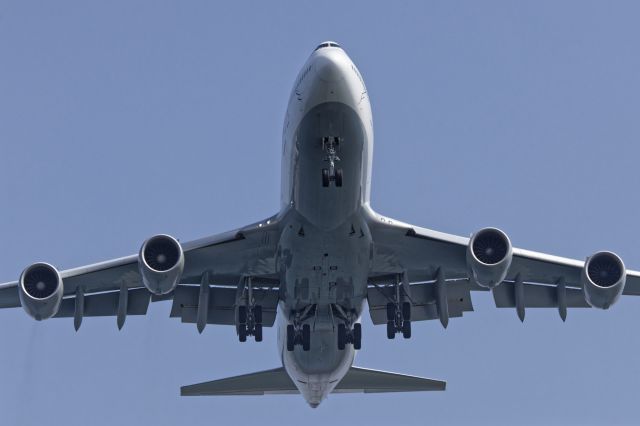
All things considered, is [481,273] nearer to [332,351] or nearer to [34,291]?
[332,351]

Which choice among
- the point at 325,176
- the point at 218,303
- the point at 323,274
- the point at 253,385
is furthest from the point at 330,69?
the point at 253,385

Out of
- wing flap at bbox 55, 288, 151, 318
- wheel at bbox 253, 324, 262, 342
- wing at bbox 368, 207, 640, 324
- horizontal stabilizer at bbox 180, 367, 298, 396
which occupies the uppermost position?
wing at bbox 368, 207, 640, 324

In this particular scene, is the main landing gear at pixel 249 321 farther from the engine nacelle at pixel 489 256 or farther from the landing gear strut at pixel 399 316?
the engine nacelle at pixel 489 256

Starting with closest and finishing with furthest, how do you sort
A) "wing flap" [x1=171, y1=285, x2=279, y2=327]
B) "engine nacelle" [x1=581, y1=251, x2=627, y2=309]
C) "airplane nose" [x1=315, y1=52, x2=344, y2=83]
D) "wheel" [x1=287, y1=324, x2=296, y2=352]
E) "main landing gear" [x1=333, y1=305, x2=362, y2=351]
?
"airplane nose" [x1=315, y1=52, x2=344, y2=83] → "engine nacelle" [x1=581, y1=251, x2=627, y2=309] → "main landing gear" [x1=333, y1=305, x2=362, y2=351] → "wheel" [x1=287, y1=324, x2=296, y2=352] → "wing flap" [x1=171, y1=285, x2=279, y2=327]

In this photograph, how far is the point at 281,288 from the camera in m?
30.7

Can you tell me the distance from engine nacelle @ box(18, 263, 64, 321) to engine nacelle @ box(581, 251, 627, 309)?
13333 millimetres

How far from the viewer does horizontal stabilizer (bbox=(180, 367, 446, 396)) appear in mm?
33750

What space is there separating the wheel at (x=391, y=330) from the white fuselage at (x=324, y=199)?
110cm

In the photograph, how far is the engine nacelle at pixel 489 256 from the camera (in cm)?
2819

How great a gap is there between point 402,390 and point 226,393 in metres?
5.18

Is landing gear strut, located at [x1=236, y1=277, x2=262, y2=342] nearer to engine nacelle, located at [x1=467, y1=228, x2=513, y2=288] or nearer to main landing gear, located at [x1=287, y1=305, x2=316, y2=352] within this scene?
main landing gear, located at [x1=287, y1=305, x2=316, y2=352]

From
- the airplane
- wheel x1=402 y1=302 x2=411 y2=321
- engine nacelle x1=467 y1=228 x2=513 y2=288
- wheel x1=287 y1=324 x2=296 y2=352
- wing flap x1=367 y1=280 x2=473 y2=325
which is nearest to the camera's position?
the airplane

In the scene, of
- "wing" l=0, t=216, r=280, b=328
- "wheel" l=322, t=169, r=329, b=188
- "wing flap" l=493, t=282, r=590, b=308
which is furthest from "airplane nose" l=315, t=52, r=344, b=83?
"wing flap" l=493, t=282, r=590, b=308

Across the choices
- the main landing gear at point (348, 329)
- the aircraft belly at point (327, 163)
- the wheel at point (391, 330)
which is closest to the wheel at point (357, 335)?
the main landing gear at point (348, 329)
